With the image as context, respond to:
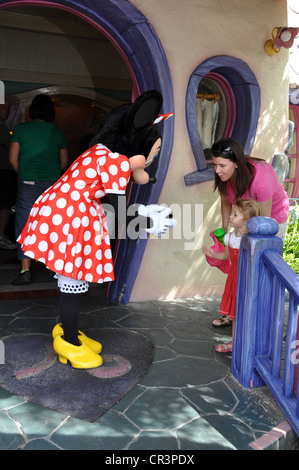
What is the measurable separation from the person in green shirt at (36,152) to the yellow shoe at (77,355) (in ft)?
6.26

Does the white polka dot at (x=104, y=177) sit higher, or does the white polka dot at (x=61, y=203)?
the white polka dot at (x=104, y=177)

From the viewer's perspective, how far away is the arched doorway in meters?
4.02

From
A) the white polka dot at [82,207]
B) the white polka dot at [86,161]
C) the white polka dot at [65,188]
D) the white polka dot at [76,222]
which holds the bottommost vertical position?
the white polka dot at [76,222]

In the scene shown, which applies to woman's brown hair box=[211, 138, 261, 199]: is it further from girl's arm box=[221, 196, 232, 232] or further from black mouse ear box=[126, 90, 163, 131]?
black mouse ear box=[126, 90, 163, 131]

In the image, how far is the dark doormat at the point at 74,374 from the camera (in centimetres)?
290

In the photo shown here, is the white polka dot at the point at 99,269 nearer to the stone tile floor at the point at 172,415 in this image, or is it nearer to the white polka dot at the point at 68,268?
the white polka dot at the point at 68,268

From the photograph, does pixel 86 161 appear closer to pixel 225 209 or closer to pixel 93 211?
pixel 93 211

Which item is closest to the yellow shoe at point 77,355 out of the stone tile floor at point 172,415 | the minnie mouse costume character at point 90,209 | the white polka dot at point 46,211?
the minnie mouse costume character at point 90,209

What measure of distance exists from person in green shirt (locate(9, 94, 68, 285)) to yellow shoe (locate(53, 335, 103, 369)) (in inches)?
75.1

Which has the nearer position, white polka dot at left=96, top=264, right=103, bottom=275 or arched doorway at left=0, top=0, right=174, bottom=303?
white polka dot at left=96, top=264, right=103, bottom=275

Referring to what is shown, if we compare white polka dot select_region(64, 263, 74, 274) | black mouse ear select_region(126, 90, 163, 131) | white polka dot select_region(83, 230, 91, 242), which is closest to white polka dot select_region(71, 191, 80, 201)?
white polka dot select_region(83, 230, 91, 242)

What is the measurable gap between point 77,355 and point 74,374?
0.13m

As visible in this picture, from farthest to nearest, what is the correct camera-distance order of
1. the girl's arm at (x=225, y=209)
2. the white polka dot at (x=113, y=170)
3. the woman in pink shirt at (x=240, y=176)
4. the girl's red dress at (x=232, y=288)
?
the girl's arm at (x=225, y=209) < the girl's red dress at (x=232, y=288) < the woman in pink shirt at (x=240, y=176) < the white polka dot at (x=113, y=170)

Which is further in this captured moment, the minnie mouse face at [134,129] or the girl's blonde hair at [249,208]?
the girl's blonde hair at [249,208]
